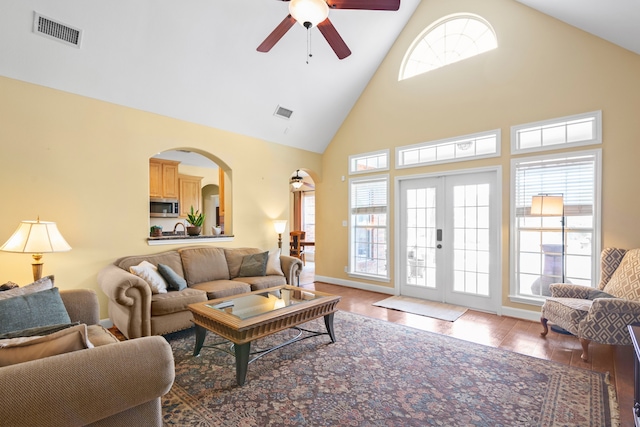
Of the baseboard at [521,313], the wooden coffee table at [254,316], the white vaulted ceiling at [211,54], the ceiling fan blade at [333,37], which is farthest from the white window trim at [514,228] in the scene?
the ceiling fan blade at [333,37]

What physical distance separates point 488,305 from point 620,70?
3325mm

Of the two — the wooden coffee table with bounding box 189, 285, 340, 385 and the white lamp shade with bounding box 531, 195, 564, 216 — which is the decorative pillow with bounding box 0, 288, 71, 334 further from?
the white lamp shade with bounding box 531, 195, 564, 216

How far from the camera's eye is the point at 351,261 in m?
6.13

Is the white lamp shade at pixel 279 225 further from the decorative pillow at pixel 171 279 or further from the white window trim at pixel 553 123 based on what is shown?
the white window trim at pixel 553 123

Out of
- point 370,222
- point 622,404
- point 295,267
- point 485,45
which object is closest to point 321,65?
point 485,45

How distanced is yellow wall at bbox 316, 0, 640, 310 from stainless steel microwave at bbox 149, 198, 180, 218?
13.9 ft

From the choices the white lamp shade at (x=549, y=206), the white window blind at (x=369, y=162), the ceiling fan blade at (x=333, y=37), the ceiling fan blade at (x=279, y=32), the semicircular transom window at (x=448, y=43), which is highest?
the semicircular transom window at (x=448, y=43)

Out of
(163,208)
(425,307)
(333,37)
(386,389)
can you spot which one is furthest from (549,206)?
(163,208)

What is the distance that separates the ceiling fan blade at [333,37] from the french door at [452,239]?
2.74 meters

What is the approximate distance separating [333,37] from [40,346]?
3.22m

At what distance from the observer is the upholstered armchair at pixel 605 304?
272 cm

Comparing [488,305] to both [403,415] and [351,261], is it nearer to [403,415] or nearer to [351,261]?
[351,261]

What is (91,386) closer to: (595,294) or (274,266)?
(274,266)

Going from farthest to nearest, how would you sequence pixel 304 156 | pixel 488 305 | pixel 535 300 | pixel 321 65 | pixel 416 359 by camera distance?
pixel 304 156 → pixel 321 65 → pixel 488 305 → pixel 535 300 → pixel 416 359
